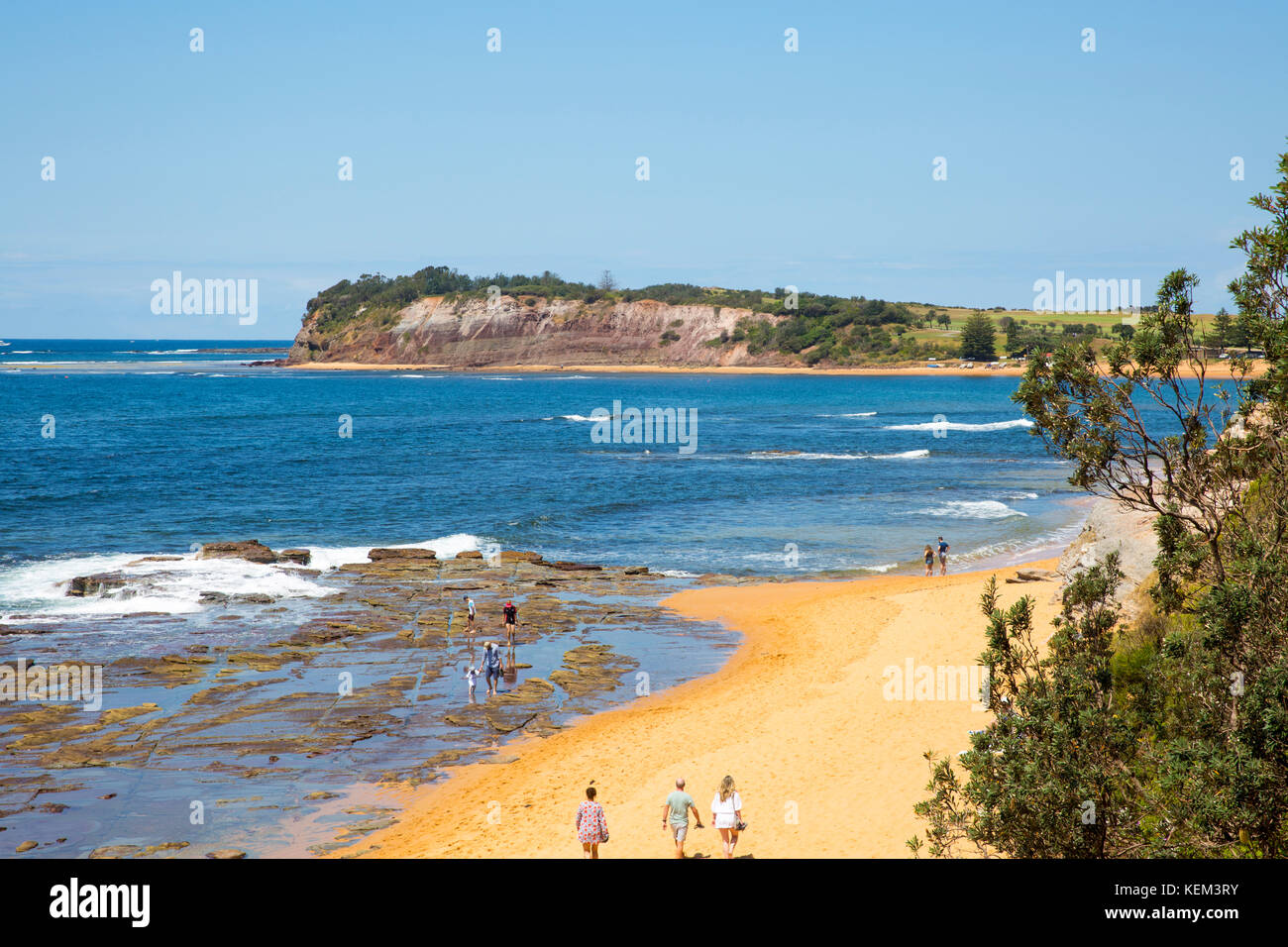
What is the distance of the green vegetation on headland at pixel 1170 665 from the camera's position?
24.7 ft

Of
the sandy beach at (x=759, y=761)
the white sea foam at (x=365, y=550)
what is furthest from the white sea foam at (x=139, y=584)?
the sandy beach at (x=759, y=761)

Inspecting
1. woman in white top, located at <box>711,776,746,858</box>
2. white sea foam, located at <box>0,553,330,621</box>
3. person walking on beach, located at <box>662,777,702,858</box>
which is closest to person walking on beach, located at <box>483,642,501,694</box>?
person walking on beach, located at <box>662,777,702,858</box>

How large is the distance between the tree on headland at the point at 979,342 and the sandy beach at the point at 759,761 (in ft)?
503

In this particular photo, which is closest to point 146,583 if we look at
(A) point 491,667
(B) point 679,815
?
(A) point 491,667

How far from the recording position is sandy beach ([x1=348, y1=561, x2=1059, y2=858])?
49.3 feet

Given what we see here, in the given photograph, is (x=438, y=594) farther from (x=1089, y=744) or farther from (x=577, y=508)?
(x=1089, y=744)

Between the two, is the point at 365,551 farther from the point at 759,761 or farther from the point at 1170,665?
the point at 1170,665

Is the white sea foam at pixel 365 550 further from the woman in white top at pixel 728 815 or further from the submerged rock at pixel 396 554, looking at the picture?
the woman in white top at pixel 728 815

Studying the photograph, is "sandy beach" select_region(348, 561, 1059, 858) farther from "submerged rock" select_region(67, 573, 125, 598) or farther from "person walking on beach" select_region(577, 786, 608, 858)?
"submerged rock" select_region(67, 573, 125, 598)

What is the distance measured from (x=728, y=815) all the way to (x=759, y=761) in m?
4.53

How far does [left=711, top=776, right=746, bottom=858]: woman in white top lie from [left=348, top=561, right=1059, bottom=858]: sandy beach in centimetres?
40

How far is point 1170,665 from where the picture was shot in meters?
9.23
